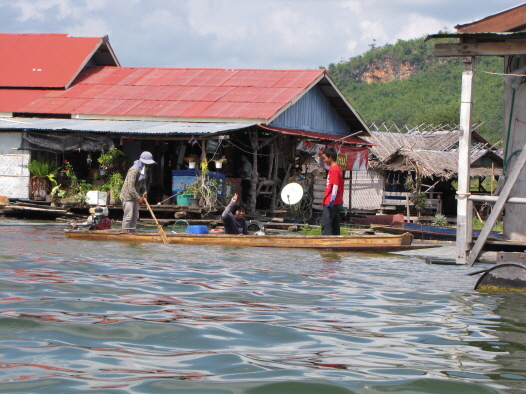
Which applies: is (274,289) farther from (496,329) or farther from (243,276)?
(496,329)

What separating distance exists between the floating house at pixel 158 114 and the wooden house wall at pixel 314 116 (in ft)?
0.11

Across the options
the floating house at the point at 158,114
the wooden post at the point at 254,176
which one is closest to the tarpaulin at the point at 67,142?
the floating house at the point at 158,114

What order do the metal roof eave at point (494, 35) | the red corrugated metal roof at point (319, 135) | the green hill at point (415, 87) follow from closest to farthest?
the metal roof eave at point (494, 35) → the red corrugated metal roof at point (319, 135) → the green hill at point (415, 87)

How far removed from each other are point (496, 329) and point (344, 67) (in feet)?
237

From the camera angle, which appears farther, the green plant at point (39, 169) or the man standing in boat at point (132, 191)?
the green plant at point (39, 169)

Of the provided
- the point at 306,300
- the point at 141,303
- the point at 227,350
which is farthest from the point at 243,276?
the point at 227,350

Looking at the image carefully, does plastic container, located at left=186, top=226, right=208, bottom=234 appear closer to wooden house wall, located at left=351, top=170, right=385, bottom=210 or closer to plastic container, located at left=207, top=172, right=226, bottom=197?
plastic container, located at left=207, top=172, right=226, bottom=197

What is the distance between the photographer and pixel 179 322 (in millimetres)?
5234

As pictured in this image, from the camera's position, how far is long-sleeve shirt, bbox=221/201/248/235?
11688 millimetres

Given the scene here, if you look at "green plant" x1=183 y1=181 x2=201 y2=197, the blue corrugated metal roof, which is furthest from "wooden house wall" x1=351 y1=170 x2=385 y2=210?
"green plant" x1=183 y1=181 x2=201 y2=197

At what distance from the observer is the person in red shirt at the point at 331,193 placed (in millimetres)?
11203

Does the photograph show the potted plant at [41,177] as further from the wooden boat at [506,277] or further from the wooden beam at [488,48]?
the wooden boat at [506,277]

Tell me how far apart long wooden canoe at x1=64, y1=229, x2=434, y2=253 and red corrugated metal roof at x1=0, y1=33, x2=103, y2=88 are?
38.2 feet

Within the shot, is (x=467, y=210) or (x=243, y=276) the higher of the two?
(x=467, y=210)
